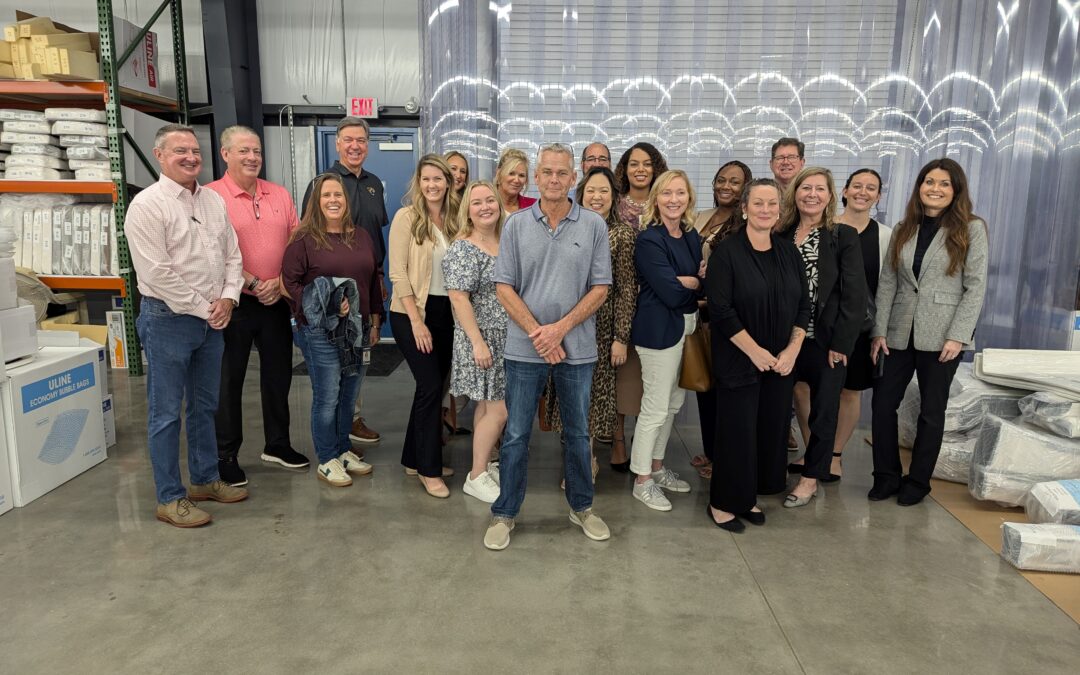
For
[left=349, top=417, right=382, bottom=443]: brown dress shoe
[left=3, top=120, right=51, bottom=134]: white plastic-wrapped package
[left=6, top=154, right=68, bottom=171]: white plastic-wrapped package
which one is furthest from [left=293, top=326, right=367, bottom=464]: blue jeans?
[left=3, top=120, right=51, bottom=134]: white plastic-wrapped package

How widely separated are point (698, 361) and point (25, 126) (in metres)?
5.07

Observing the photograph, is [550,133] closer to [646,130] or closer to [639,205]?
[646,130]

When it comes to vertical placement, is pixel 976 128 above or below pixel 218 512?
above

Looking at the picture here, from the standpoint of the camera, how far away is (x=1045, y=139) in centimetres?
462

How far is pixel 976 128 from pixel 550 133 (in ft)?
9.87

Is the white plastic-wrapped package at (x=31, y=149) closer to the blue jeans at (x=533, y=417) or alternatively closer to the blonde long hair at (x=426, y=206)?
the blonde long hair at (x=426, y=206)

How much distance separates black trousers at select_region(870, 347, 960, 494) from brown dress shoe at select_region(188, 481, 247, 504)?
9.47 ft

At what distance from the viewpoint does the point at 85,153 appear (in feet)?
16.1

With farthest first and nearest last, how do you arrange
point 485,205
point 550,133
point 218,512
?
point 550,133 < point 218,512 < point 485,205

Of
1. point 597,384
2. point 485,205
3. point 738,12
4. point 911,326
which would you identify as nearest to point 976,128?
point 738,12

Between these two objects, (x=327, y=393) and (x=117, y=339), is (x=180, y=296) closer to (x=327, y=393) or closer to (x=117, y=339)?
(x=327, y=393)

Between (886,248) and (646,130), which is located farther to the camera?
(646,130)

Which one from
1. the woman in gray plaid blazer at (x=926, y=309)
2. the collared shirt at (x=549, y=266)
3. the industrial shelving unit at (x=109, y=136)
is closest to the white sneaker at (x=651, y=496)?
the collared shirt at (x=549, y=266)

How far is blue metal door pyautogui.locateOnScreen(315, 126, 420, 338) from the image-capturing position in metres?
6.21
